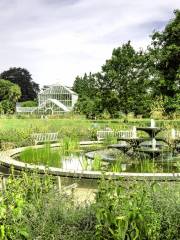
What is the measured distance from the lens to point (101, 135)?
17453mm

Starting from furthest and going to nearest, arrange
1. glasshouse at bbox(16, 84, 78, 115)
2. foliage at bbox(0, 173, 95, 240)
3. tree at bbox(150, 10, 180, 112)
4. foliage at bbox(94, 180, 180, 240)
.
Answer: glasshouse at bbox(16, 84, 78, 115) → tree at bbox(150, 10, 180, 112) → foliage at bbox(0, 173, 95, 240) → foliage at bbox(94, 180, 180, 240)

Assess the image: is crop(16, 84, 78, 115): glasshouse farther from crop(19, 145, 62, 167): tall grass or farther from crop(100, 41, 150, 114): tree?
crop(19, 145, 62, 167): tall grass

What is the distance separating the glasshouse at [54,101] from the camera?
60875mm

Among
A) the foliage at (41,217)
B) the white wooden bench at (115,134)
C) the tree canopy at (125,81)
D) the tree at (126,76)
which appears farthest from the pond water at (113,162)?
the tree at (126,76)

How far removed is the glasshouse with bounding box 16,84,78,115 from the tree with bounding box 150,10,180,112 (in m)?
33.1

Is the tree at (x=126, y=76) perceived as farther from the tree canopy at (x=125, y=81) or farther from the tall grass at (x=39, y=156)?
the tall grass at (x=39, y=156)

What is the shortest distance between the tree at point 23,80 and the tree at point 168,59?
54292 mm

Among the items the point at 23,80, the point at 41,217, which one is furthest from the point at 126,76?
the point at 23,80

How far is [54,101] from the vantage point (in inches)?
2414

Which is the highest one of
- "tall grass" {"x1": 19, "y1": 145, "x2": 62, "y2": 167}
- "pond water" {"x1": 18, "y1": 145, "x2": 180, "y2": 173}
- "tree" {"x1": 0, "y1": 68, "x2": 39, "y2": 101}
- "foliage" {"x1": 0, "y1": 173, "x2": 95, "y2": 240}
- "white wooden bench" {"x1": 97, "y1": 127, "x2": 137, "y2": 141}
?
"tree" {"x1": 0, "y1": 68, "x2": 39, "y2": 101}

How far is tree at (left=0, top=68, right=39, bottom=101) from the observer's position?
80.7 m

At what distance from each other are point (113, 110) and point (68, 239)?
3135cm

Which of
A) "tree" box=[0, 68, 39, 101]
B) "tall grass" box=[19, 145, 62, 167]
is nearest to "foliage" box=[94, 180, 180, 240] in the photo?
"tall grass" box=[19, 145, 62, 167]

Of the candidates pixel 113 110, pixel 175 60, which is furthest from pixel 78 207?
pixel 113 110
